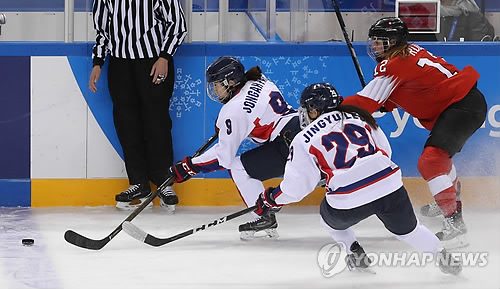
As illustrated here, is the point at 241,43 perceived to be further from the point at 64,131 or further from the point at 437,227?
the point at 437,227

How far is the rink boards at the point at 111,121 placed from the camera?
5.18 meters

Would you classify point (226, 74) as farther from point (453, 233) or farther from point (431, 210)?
point (431, 210)

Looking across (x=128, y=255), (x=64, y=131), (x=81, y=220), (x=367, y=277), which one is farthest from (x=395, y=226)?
(x=64, y=131)

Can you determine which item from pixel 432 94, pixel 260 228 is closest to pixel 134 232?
pixel 260 228

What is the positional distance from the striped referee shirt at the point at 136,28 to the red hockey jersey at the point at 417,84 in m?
1.17

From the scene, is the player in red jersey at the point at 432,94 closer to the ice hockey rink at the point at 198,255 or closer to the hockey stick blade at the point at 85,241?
the ice hockey rink at the point at 198,255

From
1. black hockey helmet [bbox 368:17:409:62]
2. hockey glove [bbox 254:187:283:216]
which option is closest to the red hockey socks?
black hockey helmet [bbox 368:17:409:62]

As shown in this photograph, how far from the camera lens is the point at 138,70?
16.8 ft

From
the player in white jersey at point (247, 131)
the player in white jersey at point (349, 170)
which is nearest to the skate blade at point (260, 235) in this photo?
the player in white jersey at point (247, 131)

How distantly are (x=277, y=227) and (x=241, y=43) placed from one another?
1.16 m

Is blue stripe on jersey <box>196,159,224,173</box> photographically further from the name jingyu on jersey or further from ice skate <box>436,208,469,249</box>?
ice skate <box>436,208,469,249</box>

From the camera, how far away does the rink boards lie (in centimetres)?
518

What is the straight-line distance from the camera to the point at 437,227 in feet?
15.3

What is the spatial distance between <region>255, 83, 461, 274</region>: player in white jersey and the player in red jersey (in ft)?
2.63
